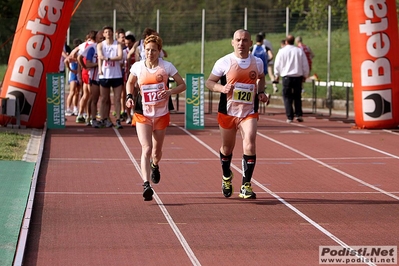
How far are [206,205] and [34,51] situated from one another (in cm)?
929

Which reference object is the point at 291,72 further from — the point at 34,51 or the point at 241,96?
the point at 241,96

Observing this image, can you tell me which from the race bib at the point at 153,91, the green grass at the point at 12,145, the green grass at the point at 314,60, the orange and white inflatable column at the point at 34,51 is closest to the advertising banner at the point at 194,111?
the orange and white inflatable column at the point at 34,51

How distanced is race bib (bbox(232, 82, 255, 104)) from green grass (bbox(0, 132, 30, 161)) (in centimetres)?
483

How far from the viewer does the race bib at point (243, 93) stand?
1102cm

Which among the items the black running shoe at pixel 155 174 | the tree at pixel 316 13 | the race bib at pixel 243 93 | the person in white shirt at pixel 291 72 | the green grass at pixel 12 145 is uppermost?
the tree at pixel 316 13

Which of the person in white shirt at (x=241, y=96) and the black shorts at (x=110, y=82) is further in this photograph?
the black shorts at (x=110, y=82)

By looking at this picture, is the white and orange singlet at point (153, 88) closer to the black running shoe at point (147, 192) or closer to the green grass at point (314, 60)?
the black running shoe at point (147, 192)

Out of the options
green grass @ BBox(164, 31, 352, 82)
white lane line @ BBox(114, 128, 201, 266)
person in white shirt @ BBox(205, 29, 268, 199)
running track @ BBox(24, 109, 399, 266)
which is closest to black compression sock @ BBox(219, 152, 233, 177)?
person in white shirt @ BBox(205, 29, 268, 199)

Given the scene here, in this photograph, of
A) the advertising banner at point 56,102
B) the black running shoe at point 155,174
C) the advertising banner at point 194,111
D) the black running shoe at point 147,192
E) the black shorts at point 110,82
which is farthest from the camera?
the advertising banner at point 194,111

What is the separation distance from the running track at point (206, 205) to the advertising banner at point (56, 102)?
6.51 ft

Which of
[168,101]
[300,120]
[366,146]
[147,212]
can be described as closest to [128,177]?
[168,101]

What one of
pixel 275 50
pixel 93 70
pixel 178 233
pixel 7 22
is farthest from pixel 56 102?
pixel 275 50

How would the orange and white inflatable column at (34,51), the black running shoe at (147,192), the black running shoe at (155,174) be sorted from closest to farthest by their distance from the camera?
the black running shoe at (147,192)
the black running shoe at (155,174)
the orange and white inflatable column at (34,51)

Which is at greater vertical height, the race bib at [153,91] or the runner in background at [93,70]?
the runner in background at [93,70]
